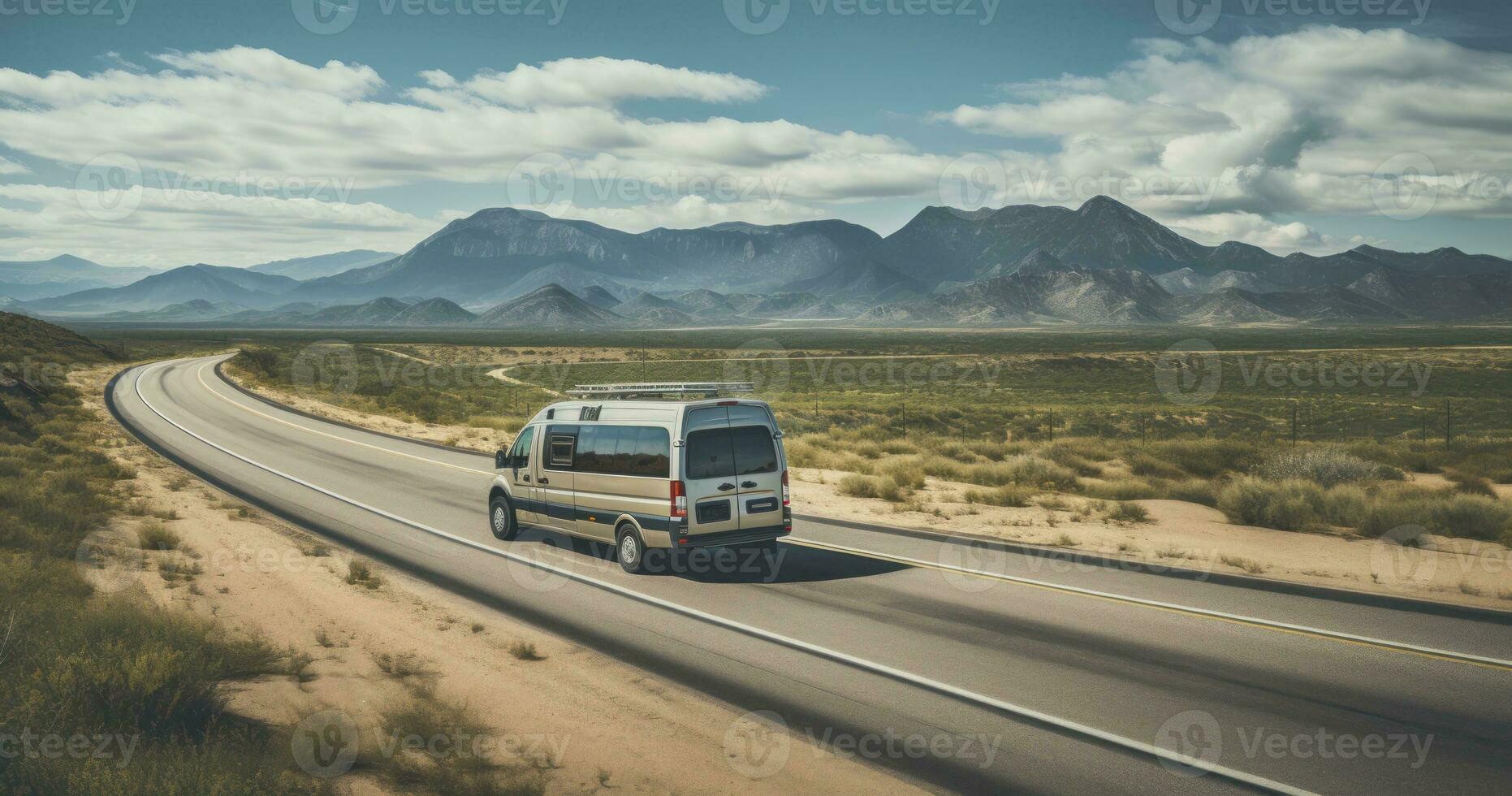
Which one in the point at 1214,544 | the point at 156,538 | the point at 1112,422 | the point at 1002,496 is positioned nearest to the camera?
the point at 156,538

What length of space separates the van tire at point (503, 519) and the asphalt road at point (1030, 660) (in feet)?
0.95

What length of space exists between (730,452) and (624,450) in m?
1.63

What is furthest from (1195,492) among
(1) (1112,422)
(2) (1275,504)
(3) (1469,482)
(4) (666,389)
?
(1) (1112,422)

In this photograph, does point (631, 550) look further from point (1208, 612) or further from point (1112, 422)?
point (1112, 422)

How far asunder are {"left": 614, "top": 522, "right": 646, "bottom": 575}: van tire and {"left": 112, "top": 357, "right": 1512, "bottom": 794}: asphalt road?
1.04 feet

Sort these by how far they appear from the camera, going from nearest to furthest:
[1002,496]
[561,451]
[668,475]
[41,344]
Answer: [668,475] → [561,451] → [1002,496] → [41,344]

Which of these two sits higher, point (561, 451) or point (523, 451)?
point (561, 451)

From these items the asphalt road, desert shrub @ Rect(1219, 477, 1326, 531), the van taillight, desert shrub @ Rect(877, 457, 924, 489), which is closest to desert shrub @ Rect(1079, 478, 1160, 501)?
desert shrub @ Rect(1219, 477, 1326, 531)

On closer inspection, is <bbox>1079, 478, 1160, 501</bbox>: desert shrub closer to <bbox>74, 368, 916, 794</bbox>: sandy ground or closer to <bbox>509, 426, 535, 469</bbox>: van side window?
<bbox>509, 426, 535, 469</bbox>: van side window

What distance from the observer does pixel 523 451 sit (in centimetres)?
1460

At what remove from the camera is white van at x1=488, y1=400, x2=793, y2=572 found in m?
11.8

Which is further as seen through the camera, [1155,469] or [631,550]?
[1155,469]

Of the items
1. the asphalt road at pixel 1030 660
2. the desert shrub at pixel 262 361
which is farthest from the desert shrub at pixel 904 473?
the desert shrub at pixel 262 361

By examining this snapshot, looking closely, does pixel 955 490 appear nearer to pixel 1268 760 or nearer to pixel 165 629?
pixel 1268 760
